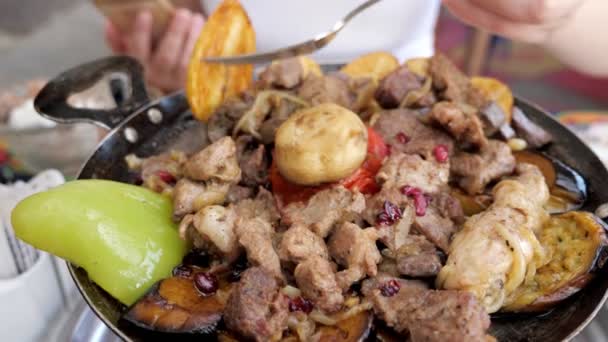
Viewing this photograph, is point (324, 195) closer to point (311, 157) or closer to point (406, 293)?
point (311, 157)

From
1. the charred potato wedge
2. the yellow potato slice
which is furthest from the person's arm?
the charred potato wedge

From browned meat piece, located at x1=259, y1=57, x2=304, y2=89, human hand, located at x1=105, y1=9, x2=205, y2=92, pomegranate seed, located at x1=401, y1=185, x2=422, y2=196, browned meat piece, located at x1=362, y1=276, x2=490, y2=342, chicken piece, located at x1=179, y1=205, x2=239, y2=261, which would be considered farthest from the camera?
human hand, located at x1=105, y1=9, x2=205, y2=92

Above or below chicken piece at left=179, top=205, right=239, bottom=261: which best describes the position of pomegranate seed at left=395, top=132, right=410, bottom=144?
below

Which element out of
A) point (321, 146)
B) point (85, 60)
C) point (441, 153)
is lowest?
point (85, 60)

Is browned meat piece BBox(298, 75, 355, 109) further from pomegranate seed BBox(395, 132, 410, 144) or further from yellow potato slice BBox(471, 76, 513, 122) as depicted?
yellow potato slice BBox(471, 76, 513, 122)

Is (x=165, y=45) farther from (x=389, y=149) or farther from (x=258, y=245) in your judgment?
(x=258, y=245)

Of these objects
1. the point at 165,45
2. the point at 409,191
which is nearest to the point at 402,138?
the point at 409,191
